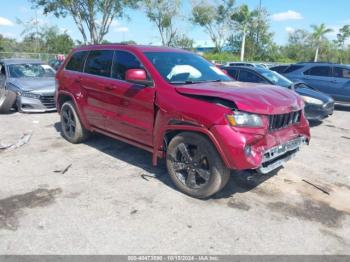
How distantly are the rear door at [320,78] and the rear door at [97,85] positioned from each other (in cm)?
943

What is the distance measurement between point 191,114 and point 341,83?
10.2m

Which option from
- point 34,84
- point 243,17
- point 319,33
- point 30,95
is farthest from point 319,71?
point 319,33

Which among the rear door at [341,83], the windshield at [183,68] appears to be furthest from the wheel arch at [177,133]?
the rear door at [341,83]

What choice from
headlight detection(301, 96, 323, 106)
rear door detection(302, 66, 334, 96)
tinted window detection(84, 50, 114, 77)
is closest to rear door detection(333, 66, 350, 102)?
rear door detection(302, 66, 334, 96)

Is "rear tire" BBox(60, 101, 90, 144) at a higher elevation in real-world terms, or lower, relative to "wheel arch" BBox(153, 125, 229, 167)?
lower

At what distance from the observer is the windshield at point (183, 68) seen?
15.3 ft

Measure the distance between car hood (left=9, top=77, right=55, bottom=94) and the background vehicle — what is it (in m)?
8.50

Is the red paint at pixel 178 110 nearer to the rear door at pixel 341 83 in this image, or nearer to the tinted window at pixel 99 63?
the tinted window at pixel 99 63

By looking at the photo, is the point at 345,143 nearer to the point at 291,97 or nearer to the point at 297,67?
the point at 291,97

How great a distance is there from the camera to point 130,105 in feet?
16.2

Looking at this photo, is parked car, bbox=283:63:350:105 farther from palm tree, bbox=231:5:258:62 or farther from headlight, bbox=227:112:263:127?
palm tree, bbox=231:5:258:62

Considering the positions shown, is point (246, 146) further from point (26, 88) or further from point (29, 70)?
point (29, 70)

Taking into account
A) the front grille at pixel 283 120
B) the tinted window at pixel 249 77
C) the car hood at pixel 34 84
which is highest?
the tinted window at pixel 249 77

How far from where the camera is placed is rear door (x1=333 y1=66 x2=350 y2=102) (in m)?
12.1
